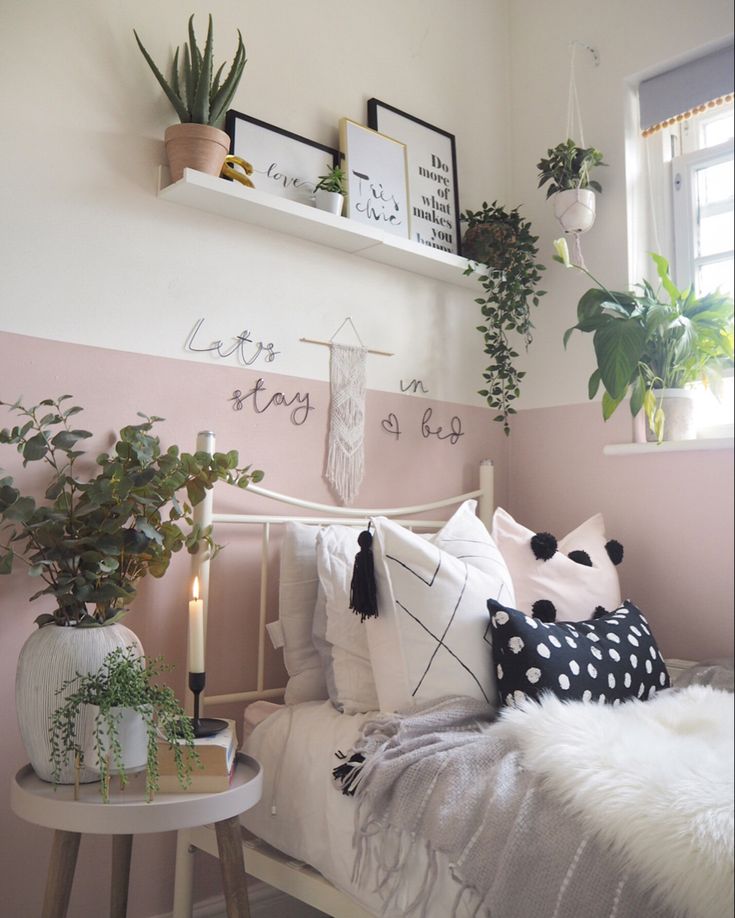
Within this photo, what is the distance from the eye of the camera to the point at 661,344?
117 centimetres

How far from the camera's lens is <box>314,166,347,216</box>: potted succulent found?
74.8 inches

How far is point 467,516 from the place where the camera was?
182cm

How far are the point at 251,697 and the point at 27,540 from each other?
0.58m

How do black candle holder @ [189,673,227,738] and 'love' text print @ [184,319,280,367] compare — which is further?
'love' text print @ [184,319,280,367]

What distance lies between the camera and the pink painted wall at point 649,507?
649 mm

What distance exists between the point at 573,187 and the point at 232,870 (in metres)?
1.64

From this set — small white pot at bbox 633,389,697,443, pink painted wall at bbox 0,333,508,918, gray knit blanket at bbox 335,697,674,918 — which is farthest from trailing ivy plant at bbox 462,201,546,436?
gray knit blanket at bbox 335,697,674,918

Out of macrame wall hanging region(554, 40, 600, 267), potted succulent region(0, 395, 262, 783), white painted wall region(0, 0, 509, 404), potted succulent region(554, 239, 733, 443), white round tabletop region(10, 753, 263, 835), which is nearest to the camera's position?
potted succulent region(554, 239, 733, 443)

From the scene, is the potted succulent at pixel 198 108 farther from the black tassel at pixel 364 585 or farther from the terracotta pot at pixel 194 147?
the black tassel at pixel 364 585

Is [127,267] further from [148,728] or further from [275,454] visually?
[148,728]

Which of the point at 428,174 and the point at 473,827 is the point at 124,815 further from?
the point at 428,174

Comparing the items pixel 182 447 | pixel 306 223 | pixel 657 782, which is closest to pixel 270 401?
pixel 182 447

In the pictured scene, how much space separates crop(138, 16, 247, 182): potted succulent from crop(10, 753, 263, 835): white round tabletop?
3.80 ft

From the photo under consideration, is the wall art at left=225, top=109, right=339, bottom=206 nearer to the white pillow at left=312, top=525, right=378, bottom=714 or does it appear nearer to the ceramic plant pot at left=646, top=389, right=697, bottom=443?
Result: the white pillow at left=312, top=525, right=378, bottom=714
